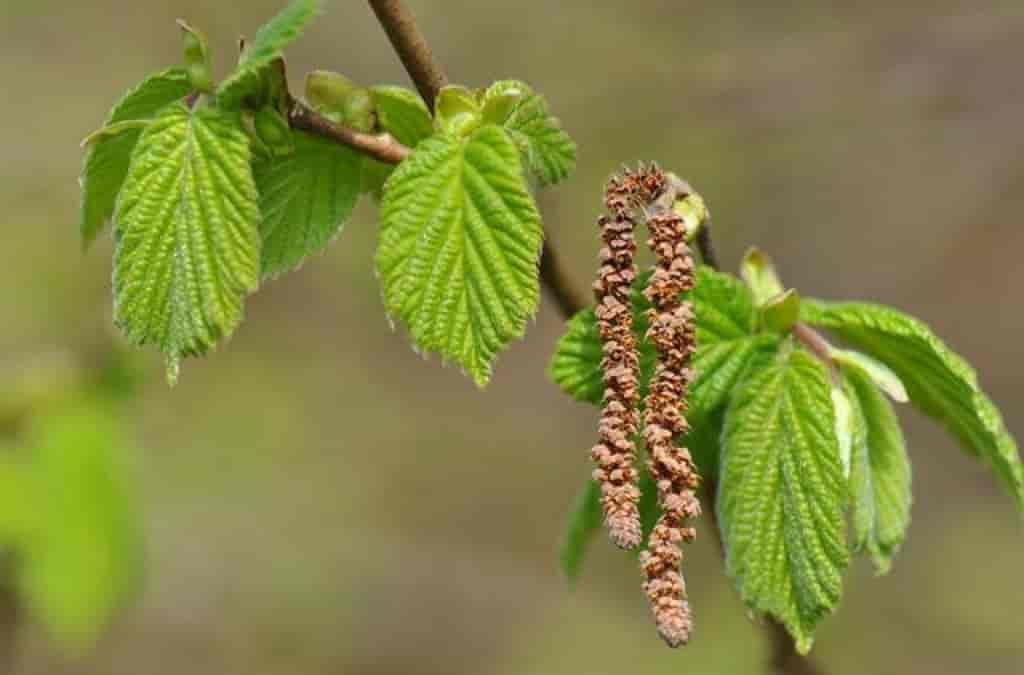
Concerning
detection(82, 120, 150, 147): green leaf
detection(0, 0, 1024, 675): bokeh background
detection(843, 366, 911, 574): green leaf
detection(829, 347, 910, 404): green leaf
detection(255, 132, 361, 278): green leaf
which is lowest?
detection(0, 0, 1024, 675): bokeh background

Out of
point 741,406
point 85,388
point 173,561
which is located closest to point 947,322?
point 173,561

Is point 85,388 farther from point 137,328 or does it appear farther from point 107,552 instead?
point 137,328

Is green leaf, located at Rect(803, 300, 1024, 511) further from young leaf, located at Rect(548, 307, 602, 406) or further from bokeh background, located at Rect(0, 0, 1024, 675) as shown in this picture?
bokeh background, located at Rect(0, 0, 1024, 675)

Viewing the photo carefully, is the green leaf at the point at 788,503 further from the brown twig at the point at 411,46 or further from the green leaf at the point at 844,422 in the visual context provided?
the brown twig at the point at 411,46

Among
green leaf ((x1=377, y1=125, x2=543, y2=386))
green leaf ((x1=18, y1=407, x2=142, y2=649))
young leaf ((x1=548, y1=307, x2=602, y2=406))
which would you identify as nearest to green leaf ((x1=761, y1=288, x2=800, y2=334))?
young leaf ((x1=548, y1=307, x2=602, y2=406))

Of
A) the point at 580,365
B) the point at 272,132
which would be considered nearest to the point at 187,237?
the point at 272,132
